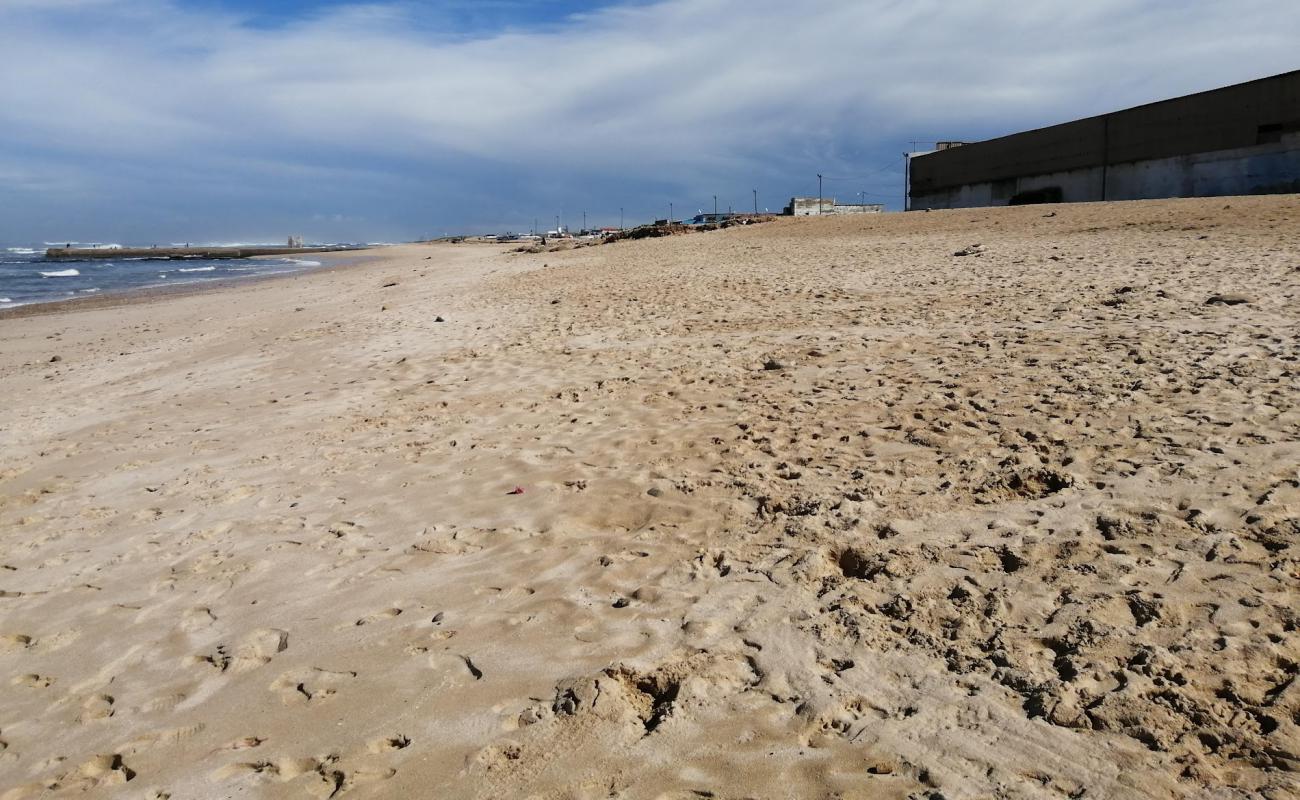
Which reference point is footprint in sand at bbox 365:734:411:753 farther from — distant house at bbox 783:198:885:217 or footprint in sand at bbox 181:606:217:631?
distant house at bbox 783:198:885:217

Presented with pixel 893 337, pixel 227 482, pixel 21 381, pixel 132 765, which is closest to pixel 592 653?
pixel 132 765

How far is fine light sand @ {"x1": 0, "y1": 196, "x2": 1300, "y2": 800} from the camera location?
2.38 metres

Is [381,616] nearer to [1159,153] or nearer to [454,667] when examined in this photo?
[454,667]

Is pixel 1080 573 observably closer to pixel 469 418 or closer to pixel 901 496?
pixel 901 496

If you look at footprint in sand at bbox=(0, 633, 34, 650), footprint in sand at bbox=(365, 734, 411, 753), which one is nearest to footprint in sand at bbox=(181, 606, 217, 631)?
footprint in sand at bbox=(0, 633, 34, 650)

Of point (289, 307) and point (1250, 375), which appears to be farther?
point (289, 307)

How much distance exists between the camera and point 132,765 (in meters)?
2.60

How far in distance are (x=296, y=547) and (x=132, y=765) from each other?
5.25 feet

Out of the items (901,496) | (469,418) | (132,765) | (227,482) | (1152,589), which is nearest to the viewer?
(132,765)

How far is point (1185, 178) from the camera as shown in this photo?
1137 inches

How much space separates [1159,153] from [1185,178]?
1.55 meters

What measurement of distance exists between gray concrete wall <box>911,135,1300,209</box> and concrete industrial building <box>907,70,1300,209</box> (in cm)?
3

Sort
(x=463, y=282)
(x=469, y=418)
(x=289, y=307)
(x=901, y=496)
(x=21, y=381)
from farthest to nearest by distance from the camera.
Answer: (x=463, y=282) → (x=289, y=307) → (x=21, y=381) → (x=469, y=418) → (x=901, y=496)

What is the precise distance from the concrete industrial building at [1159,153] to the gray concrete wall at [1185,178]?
1.3 inches
